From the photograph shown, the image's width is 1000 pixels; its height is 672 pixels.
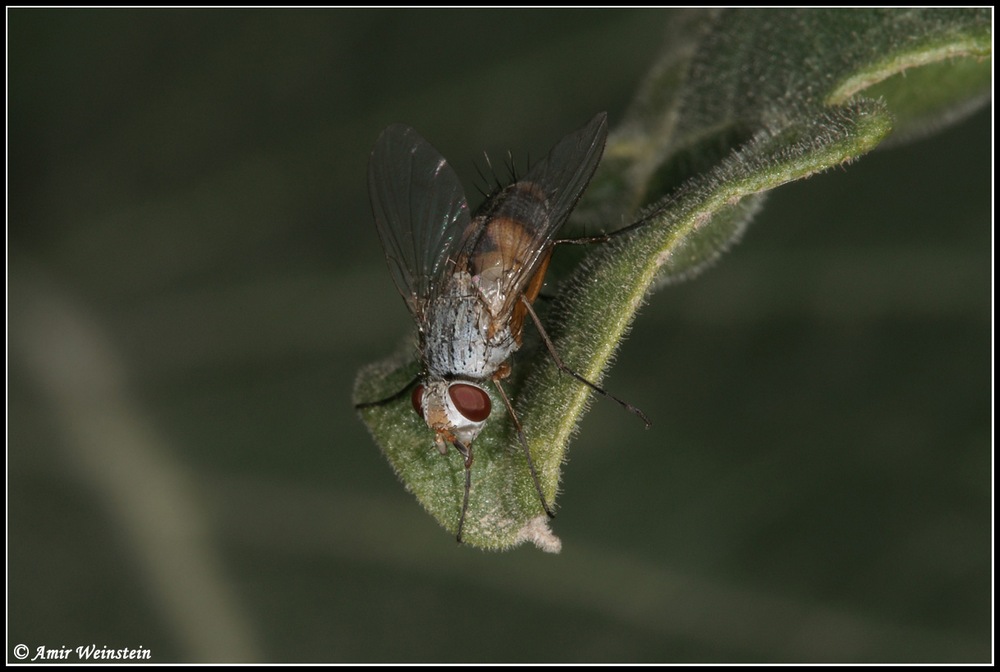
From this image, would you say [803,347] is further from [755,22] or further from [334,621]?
[334,621]

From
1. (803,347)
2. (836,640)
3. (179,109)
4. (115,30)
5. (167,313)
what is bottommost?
(836,640)

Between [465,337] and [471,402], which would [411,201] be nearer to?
[465,337]

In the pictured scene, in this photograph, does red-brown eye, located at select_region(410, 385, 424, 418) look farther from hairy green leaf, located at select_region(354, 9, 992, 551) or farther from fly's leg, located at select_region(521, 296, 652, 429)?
fly's leg, located at select_region(521, 296, 652, 429)

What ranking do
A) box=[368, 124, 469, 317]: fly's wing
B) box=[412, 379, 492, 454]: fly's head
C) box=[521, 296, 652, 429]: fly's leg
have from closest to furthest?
box=[521, 296, 652, 429]: fly's leg
box=[412, 379, 492, 454]: fly's head
box=[368, 124, 469, 317]: fly's wing

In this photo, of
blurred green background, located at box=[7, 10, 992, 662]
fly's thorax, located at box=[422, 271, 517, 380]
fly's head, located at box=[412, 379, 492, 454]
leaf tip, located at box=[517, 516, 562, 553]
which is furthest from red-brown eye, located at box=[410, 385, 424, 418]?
blurred green background, located at box=[7, 10, 992, 662]

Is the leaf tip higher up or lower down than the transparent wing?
lower down

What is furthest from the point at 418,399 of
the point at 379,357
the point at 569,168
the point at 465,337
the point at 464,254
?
the point at 379,357

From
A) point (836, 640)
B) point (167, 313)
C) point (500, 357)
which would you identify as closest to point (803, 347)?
point (836, 640)

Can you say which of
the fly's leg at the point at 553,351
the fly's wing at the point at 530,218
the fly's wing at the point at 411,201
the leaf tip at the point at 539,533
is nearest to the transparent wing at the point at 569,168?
the fly's wing at the point at 530,218
